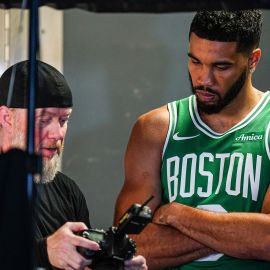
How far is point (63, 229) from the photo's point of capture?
4.23 metres

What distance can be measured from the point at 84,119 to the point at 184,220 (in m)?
2.41

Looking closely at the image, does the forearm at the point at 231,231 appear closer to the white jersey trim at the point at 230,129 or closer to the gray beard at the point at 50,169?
the white jersey trim at the point at 230,129

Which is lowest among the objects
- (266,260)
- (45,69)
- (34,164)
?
(266,260)

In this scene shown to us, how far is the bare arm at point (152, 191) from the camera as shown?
4.73m

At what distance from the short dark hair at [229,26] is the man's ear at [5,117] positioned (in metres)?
0.99

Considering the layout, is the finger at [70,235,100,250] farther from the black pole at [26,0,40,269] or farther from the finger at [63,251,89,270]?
the black pole at [26,0,40,269]

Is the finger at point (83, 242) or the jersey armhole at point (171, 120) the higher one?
the jersey armhole at point (171, 120)

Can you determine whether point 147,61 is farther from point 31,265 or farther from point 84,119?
point 31,265

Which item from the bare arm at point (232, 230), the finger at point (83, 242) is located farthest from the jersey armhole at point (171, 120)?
the finger at point (83, 242)

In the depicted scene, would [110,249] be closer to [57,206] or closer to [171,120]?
[57,206]

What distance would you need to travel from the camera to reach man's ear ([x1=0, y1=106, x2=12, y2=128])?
15.2ft

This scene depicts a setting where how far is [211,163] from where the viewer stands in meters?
4.82

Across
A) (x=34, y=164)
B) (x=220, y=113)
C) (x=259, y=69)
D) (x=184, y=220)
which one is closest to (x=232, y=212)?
(x=184, y=220)

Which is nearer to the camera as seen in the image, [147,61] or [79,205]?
[79,205]
